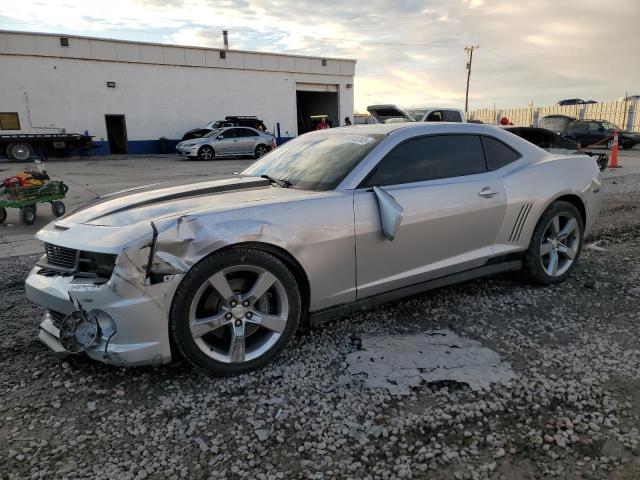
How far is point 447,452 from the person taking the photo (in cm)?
216

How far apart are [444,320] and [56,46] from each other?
25.2m

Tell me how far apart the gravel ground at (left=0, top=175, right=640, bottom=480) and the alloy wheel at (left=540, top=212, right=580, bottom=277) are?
783 millimetres

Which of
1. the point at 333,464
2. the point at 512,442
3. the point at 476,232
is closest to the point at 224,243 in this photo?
the point at 333,464

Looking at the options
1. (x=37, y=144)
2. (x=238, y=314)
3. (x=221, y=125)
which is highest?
(x=221, y=125)

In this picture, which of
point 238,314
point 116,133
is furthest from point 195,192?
point 116,133

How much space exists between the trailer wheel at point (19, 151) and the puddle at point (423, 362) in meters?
21.3

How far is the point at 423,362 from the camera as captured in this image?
2.93 m

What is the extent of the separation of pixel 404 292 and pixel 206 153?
18163 millimetres

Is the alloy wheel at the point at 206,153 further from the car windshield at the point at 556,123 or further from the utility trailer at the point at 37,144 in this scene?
the car windshield at the point at 556,123

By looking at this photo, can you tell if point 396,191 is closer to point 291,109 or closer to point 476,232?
point 476,232

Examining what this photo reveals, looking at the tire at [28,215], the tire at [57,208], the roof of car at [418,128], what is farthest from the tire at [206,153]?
the roof of car at [418,128]

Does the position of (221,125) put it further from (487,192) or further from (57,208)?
(487,192)

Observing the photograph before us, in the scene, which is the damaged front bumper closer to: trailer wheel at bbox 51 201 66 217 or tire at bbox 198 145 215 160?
trailer wheel at bbox 51 201 66 217

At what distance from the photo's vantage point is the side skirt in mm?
3081
